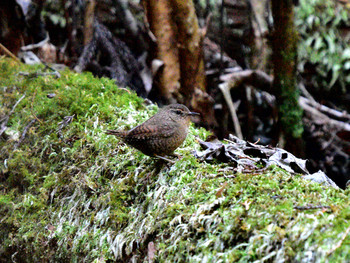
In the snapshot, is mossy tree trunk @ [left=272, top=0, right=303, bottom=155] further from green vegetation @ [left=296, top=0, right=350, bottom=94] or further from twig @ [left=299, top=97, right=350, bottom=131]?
green vegetation @ [left=296, top=0, right=350, bottom=94]

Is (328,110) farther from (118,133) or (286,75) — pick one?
(118,133)

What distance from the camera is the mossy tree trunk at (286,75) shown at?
5.20 metres

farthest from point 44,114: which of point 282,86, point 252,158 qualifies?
point 282,86

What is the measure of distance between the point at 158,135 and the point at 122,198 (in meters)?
0.55

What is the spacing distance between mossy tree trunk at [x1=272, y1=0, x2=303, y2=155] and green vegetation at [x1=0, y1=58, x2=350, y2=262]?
7.85ft

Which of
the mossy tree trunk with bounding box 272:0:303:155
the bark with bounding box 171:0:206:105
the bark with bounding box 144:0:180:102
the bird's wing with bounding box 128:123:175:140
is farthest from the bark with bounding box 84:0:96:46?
the bird's wing with bounding box 128:123:175:140

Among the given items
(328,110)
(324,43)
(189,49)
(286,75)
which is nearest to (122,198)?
(189,49)

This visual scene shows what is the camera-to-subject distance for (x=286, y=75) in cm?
526

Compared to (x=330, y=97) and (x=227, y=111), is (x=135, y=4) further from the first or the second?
(x=330, y=97)

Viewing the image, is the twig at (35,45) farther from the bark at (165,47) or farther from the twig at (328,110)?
the twig at (328,110)

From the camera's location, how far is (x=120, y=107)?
345 centimetres

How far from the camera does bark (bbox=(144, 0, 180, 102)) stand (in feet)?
16.9

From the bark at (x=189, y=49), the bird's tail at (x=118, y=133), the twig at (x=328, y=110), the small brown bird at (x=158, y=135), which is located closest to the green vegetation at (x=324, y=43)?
the twig at (x=328, y=110)

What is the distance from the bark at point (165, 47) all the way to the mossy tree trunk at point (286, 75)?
1.36 m
